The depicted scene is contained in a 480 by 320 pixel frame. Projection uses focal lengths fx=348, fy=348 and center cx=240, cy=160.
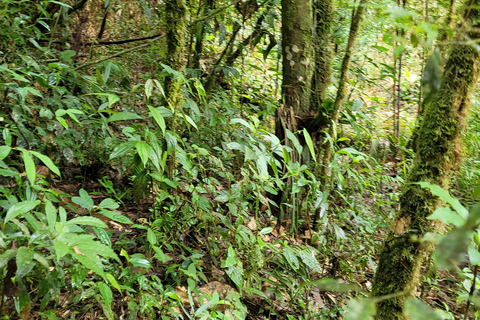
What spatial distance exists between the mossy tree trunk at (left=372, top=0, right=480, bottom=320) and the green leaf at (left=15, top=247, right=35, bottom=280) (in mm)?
1669

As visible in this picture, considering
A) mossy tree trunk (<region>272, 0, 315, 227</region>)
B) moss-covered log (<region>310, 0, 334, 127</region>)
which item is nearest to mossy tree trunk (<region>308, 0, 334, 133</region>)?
moss-covered log (<region>310, 0, 334, 127</region>)

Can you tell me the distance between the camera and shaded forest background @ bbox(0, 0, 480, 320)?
1425 mm

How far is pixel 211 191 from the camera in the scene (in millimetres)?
2711

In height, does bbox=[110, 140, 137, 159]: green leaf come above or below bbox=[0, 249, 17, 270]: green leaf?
above

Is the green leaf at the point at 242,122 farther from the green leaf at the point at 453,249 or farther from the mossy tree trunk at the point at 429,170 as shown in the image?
the green leaf at the point at 453,249

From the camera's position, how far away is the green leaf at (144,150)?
1.77 meters

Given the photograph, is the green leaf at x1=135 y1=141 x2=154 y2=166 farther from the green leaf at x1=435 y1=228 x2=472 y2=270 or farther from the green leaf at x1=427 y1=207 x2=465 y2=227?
the green leaf at x1=435 y1=228 x2=472 y2=270

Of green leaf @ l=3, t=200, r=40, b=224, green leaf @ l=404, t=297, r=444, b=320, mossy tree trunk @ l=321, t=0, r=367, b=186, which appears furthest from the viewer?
mossy tree trunk @ l=321, t=0, r=367, b=186

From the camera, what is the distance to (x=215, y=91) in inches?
152

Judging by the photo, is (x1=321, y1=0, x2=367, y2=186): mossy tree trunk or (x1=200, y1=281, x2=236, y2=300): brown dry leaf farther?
(x1=321, y1=0, x2=367, y2=186): mossy tree trunk

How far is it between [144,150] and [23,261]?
75cm

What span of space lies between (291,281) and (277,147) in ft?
3.03

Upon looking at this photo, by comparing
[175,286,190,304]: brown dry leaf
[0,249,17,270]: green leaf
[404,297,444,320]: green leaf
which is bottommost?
[175,286,190,304]: brown dry leaf

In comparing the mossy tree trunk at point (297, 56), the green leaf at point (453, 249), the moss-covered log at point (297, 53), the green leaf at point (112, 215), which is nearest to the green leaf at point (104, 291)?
the green leaf at point (112, 215)
